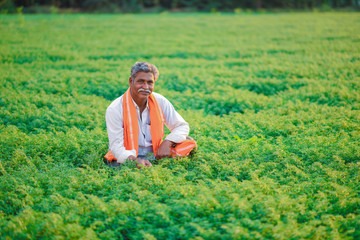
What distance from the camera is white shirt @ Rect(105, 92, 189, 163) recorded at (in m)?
5.04

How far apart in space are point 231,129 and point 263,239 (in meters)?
3.69

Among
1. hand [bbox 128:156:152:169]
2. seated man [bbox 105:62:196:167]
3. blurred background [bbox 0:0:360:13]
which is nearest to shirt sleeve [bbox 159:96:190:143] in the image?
seated man [bbox 105:62:196:167]

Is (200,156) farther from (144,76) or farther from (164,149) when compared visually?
(144,76)

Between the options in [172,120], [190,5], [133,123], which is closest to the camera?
[133,123]

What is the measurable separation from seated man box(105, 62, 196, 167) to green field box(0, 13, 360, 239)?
0.74ft

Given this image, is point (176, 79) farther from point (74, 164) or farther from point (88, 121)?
point (74, 164)

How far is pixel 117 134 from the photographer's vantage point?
5.05m

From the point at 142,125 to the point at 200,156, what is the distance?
1094 millimetres

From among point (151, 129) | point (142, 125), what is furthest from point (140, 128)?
point (151, 129)

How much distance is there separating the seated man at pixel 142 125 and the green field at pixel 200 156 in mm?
226

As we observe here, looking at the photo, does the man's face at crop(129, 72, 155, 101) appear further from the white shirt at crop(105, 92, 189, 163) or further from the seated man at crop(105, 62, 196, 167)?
the white shirt at crop(105, 92, 189, 163)

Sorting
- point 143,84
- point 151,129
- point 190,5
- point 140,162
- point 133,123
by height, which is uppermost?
point 190,5

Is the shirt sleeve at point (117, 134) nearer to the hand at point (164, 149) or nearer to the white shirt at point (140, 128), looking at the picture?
the white shirt at point (140, 128)

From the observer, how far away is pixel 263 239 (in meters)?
3.48
